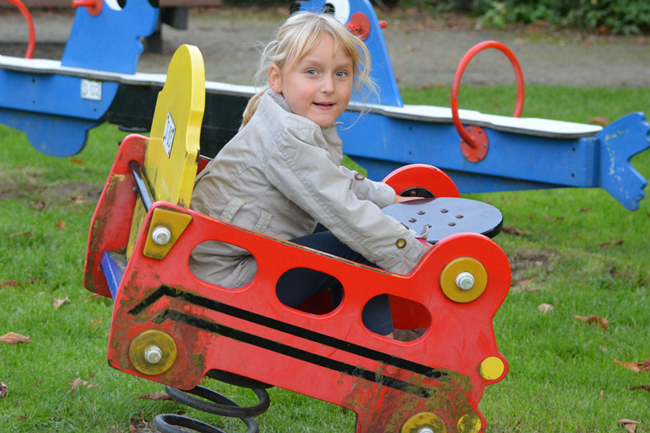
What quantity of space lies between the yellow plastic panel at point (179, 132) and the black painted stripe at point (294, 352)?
0.26 m

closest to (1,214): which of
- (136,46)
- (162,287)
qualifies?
(136,46)

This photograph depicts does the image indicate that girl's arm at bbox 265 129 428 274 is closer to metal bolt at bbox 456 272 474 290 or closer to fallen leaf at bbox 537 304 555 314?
metal bolt at bbox 456 272 474 290

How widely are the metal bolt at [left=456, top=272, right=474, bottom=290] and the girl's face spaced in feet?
1.73

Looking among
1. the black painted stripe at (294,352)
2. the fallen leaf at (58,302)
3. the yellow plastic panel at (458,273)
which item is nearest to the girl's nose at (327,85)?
the yellow plastic panel at (458,273)

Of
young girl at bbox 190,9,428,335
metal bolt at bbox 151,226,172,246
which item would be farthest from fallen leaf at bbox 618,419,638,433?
metal bolt at bbox 151,226,172,246

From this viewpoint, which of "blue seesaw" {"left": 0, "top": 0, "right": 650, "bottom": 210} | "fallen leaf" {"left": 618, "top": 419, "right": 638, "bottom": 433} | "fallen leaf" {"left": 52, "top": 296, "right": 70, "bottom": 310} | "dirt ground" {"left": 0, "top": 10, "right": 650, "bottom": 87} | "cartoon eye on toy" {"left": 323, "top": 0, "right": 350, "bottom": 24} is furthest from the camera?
"dirt ground" {"left": 0, "top": 10, "right": 650, "bottom": 87}

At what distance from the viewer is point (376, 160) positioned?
370cm

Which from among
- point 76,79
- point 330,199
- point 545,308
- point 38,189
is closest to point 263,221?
point 330,199

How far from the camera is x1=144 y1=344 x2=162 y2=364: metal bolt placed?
5.03 ft

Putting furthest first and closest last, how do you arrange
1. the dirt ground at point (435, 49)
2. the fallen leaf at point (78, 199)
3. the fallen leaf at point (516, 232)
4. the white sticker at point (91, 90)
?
the dirt ground at point (435, 49) → the fallen leaf at point (78, 199) → the fallen leaf at point (516, 232) → the white sticker at point (91, 90)

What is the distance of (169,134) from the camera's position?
68.0 inches

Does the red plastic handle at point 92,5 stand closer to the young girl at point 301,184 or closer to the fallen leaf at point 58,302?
the fallen leaf at point 58,302

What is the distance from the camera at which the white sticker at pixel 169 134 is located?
1679 mm

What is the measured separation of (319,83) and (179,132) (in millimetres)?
412
